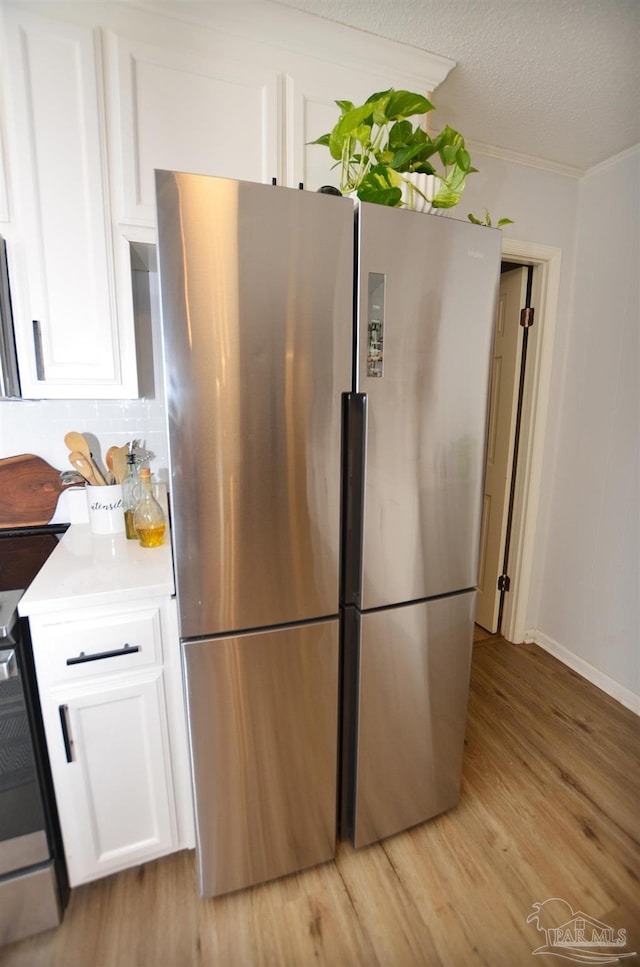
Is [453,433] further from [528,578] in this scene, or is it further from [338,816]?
[528,578]

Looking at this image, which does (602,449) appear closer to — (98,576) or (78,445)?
(98,576)

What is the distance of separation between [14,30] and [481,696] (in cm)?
295

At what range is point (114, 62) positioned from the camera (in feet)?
3.84

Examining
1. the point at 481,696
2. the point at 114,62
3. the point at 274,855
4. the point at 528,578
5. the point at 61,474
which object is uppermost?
the point at 114,62

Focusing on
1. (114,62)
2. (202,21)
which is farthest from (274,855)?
(202,21)

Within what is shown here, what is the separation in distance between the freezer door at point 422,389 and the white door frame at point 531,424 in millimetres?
1216

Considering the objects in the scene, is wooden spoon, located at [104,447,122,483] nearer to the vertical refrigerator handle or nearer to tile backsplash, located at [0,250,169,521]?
tile backsplash, located at [0,250,169,521]

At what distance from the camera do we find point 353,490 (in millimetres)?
1117

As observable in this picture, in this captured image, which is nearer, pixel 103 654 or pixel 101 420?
pixel 103 654

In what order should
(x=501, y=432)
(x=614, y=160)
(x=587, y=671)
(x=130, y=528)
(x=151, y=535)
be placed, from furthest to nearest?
(x=501, y=432) < (x=587, y=671) < (x=614, y=160) < (x=130, y=528) < (x=151, y=535)

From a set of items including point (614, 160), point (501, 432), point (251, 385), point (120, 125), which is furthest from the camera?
point (501, 432)

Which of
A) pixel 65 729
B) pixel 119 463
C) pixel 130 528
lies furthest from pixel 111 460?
pixel 65 729

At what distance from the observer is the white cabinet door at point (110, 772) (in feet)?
3.60

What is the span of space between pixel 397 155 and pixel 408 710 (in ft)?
5.10
